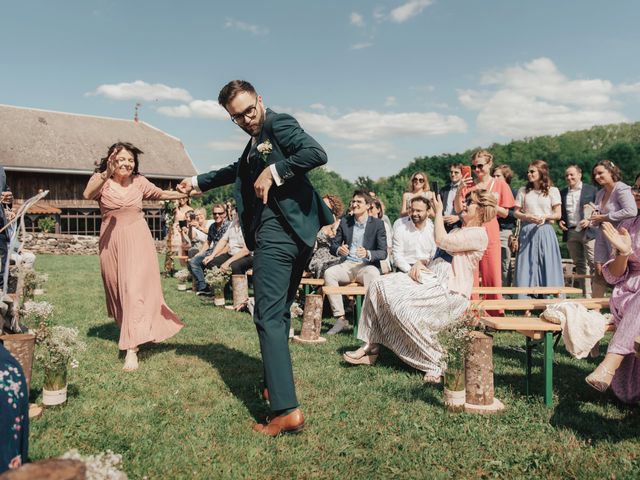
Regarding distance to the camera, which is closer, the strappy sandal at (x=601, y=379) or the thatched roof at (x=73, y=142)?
the strappy sandal at (x=601, y=379)

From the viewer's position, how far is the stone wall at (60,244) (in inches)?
941

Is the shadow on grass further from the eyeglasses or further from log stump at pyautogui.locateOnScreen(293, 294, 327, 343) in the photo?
the eyeglasses

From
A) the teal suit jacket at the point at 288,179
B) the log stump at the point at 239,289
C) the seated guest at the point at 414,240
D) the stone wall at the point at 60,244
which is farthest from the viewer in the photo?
the stone wall at the point at 60,244

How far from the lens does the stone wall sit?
23.9m

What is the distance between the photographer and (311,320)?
649cm

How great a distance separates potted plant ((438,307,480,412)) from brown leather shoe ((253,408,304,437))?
1.22 metres

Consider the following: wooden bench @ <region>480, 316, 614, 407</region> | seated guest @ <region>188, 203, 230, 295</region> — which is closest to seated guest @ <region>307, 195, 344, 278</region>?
seated guest @ <region>188, 203, 230, 295</region>

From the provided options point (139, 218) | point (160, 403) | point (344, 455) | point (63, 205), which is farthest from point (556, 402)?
point (63, 205)

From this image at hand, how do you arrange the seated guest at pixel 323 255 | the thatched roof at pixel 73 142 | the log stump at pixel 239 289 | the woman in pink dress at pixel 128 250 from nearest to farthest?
the woman in pink dress at pixel 128 250, the seated guest at pixel 323 255, the log stump at pixel 239 289, the thatched roof at pixel 73 142

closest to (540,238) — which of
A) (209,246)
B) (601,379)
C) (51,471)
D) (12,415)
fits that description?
(601,379)

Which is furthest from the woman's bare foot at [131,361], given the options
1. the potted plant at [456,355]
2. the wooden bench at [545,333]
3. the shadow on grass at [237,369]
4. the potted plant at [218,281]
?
the potted plant at [218,281]

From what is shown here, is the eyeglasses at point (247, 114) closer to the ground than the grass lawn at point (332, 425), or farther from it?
farther from it

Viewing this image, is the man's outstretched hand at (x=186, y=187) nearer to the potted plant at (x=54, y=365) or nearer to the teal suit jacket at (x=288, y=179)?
the teal suit jacket at (x=288, y=179)

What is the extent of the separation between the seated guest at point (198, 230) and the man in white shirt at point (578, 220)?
7.89 m
